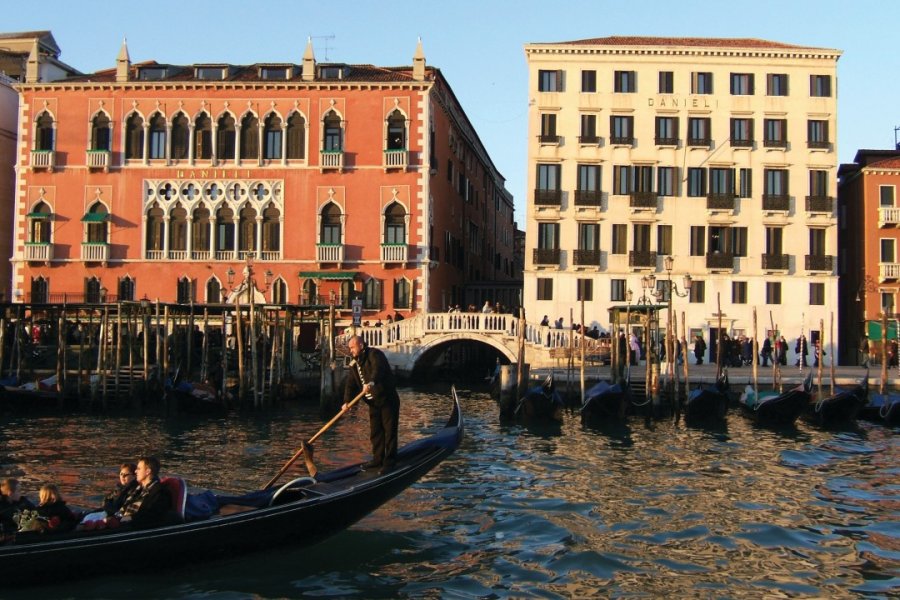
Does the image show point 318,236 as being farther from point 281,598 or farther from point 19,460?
point 281,598

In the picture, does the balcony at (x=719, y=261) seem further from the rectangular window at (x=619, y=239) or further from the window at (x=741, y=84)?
the window at (x=741, y=84)

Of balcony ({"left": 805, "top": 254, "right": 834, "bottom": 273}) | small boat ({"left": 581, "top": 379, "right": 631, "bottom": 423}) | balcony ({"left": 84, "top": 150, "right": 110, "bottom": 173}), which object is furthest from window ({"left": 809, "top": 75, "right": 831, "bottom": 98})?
balcony ({"left": 84, "top": 150, "right": 110, "bottom": 173})

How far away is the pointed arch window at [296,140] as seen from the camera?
2853 cm

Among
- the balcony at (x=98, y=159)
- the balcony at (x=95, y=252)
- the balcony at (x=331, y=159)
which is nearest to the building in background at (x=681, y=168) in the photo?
the balcony at (x=331, y=159)

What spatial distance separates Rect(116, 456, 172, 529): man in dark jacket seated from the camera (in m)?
7.03

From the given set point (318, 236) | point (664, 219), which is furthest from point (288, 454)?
point (664, 219)

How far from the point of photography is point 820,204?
28.8 meters

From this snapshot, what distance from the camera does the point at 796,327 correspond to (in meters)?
28.7

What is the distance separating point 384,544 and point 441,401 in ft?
44.5

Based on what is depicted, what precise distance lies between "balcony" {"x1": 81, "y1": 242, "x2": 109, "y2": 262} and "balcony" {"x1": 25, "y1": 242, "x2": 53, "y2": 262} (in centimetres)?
98

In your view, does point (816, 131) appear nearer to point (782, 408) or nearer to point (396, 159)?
point (396, 159)

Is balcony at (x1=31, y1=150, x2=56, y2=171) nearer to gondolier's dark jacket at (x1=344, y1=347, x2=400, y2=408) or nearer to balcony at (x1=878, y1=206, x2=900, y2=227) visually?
gondolier's dark jacket at (x1=344, y1=347, x2=400, y2=408)

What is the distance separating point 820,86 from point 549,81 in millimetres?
8004

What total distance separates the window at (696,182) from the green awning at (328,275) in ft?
33.5
